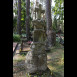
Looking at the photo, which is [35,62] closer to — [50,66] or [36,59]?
[36,59]

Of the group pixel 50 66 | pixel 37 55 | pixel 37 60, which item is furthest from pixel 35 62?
pixel 50 66

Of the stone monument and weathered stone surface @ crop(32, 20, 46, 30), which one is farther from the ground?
weathered stone surface @ crop(32, 20, 46, 30)

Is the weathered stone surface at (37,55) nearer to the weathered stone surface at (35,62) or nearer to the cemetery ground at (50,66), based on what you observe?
the weathered stone surface at (35,62)

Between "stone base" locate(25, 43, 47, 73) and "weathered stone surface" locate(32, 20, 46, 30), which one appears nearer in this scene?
"stone base" locate(25, 43, 47, 73)

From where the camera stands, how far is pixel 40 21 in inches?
119

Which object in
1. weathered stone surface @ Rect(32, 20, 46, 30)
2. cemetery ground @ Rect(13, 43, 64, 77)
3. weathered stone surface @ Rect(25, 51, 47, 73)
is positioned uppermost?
weathered stone surface @ Rect(32, 20, 46, 30)

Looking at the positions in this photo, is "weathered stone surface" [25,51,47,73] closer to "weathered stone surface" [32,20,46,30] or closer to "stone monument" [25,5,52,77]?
"stone monument" [25,5,52,77]

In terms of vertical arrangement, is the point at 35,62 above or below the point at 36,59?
below

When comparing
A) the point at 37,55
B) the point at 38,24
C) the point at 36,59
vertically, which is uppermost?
the point at 38,24

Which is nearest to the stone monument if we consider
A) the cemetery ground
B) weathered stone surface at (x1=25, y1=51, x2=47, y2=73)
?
weathered stone surface at (x1=25, y1=51, x2=47, y2=73)
